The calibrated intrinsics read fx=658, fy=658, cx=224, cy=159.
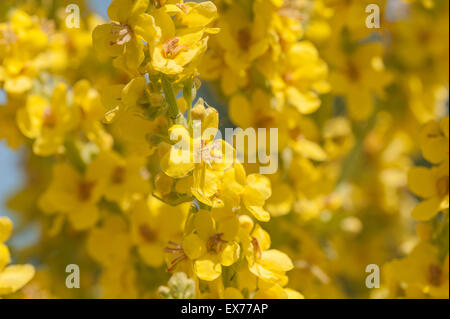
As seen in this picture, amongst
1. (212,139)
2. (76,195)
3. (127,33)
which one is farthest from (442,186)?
(76,195)

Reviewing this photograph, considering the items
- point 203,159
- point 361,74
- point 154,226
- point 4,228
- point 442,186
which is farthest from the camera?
point 361,74

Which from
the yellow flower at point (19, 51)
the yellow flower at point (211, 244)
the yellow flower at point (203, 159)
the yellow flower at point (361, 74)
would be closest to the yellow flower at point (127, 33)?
the yellow flower at point (203, 159)

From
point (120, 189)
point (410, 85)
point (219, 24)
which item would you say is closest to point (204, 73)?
point (219, 24)

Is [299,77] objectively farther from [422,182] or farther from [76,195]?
[76,195]

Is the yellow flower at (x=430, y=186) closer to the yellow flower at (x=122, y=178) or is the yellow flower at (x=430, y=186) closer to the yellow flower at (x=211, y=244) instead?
the yellow flower at (x=211, y=244)

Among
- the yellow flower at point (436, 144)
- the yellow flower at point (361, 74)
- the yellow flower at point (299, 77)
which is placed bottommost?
the yellow flower at point (436, 144)

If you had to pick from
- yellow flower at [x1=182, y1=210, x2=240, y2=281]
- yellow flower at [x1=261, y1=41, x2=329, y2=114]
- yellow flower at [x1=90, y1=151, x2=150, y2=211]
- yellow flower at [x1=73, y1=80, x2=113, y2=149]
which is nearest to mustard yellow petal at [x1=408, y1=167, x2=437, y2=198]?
yellow flower at [x1=261, y1=41, x2=329, y2=114]

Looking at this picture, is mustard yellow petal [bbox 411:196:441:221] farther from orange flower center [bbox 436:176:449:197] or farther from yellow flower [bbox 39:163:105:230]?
yellow flower [bbox 39:163:105:230]

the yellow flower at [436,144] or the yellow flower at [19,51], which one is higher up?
the yellow flower at [19,51]

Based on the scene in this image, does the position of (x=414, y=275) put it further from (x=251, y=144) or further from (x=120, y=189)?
(x=120, y=189)
